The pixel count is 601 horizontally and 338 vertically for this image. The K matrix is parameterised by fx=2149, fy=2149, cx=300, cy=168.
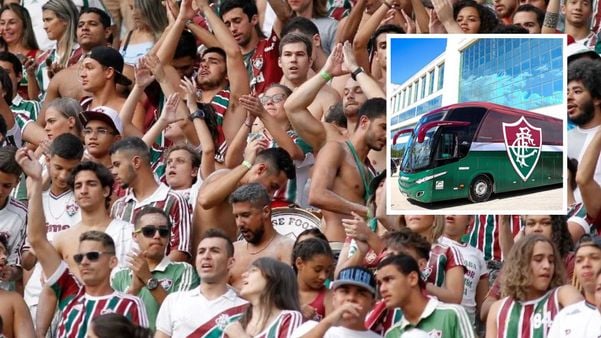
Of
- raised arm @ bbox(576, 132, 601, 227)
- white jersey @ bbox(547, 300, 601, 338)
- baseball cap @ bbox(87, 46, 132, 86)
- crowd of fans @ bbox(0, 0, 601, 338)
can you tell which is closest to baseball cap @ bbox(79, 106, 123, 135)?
crowd of fans @ bbox(0, 0, 601, 338)

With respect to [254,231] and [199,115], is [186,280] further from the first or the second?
[199,115]

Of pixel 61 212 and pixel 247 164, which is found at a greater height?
pixel 247 164

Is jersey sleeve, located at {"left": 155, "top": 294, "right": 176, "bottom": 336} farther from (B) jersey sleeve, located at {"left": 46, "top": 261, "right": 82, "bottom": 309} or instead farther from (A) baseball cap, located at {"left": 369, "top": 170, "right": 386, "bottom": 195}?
(A) baseball cap, located at {"left": 369, "top": 170, "right": 386, "bottom": 195}

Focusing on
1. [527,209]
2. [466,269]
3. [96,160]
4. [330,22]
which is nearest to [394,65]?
[527,209]

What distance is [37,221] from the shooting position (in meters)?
13.9

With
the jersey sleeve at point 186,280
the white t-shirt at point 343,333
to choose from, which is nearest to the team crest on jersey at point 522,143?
the white t-shirt at point 343,333

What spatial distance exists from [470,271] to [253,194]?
1.53 meters

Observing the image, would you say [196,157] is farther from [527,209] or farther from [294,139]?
[527,209]

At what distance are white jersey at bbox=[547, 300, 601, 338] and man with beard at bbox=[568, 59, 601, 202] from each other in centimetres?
236

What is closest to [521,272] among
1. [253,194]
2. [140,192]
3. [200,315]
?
[200,315]

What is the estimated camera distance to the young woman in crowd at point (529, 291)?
12266 millimetres

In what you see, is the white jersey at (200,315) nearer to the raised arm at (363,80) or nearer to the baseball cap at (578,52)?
the raised arm at (363,80)

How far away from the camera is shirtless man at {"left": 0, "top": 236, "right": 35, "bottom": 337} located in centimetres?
1330

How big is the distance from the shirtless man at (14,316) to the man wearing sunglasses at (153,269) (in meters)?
0.71
